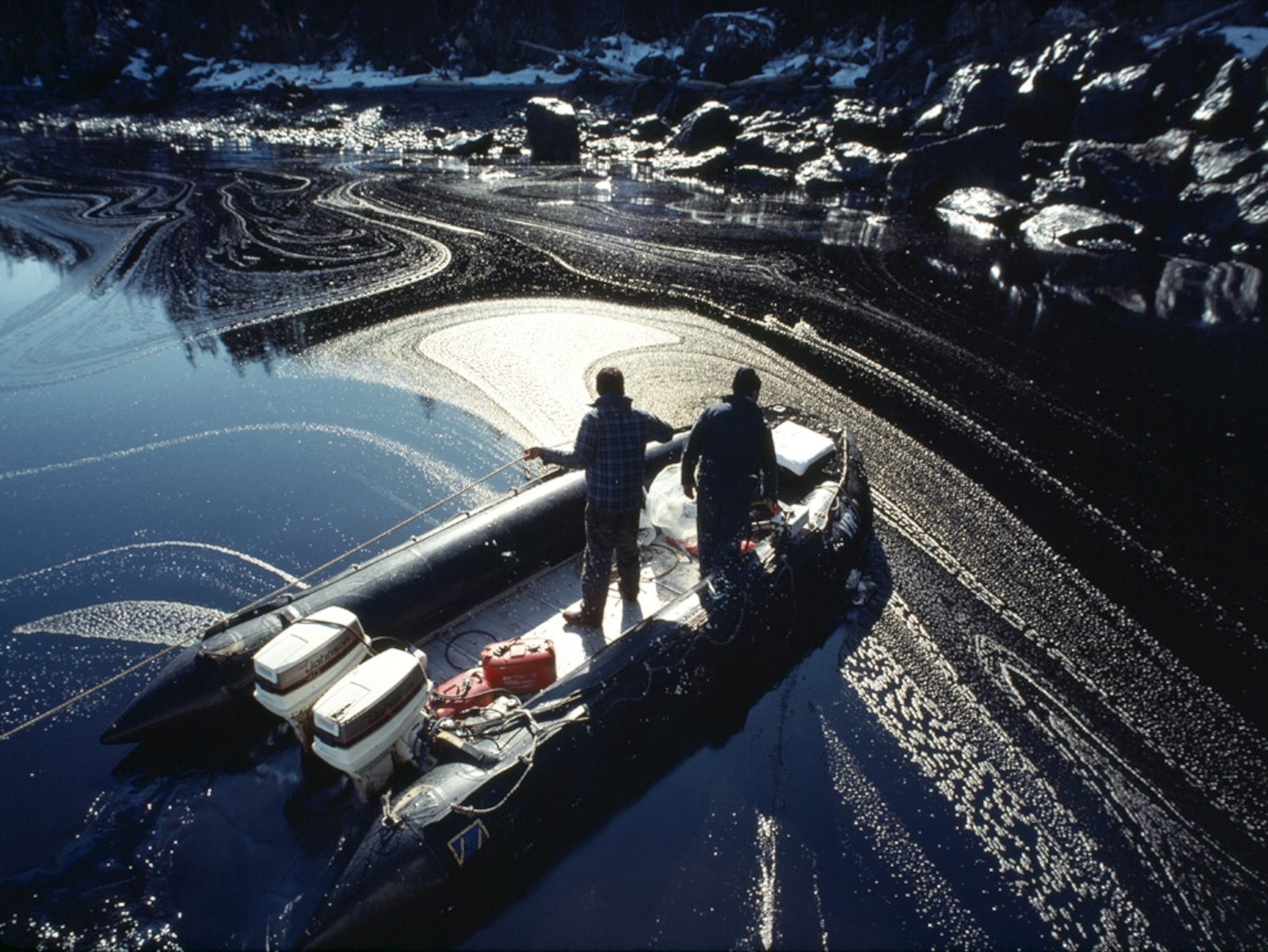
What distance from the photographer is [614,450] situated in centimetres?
488

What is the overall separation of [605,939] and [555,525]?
3.25 metres

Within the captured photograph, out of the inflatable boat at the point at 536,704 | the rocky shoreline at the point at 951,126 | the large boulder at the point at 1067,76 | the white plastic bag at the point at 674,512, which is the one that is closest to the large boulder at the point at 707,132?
the rocky shoreline at the point at 951,126

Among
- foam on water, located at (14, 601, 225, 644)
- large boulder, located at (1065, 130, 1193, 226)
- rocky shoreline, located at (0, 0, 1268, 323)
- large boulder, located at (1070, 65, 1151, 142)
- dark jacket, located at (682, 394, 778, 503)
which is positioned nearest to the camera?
dark jacket, located at (682, 394, 778, 503)

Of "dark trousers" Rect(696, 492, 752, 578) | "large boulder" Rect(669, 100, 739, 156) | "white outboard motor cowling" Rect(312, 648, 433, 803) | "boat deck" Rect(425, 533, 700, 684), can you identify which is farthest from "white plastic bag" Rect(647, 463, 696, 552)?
"large boulder" Rect(669, 100, 739, 156)

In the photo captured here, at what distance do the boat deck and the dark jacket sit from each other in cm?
93

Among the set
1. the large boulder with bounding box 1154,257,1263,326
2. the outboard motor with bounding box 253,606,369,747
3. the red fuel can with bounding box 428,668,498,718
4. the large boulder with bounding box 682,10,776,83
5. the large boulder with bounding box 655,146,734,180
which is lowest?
the red fuel can with bounding box 428,668,498,718

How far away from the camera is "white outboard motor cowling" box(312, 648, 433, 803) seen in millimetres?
3814

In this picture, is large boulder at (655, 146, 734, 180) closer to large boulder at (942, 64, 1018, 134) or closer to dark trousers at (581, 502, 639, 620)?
large boulder at (942, 64, 1018, 134)

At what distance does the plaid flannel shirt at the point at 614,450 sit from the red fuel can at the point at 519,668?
3.61 ft

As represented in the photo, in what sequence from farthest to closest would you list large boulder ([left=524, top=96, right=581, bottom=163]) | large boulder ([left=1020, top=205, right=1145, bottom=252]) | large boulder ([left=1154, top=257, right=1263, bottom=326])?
large boulder ([left=524, top=96, right=581, bottom=163]) → large boulder ([left=1020, top=205, right=1145, bottom=252]) → large boulder ([left=1154, top=257, right=1263, bottom=326])

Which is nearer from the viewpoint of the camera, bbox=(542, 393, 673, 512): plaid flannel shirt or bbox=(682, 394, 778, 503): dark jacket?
bbox=(542, 393, 673, 512): plaid flannel shirt

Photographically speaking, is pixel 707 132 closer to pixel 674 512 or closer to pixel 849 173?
pixel 849 173

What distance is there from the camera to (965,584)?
672 centimetres

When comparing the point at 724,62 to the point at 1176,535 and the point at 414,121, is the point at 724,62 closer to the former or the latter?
the point at 414,121
